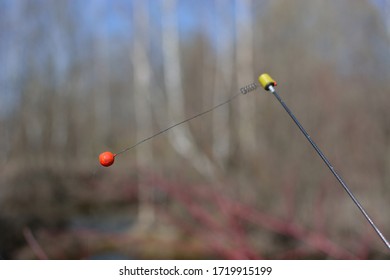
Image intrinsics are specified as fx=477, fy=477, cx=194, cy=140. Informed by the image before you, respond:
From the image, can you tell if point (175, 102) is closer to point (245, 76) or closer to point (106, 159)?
point (245, 76)

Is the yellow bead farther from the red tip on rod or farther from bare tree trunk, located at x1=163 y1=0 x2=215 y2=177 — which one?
bare tree trunk, located at x1=163 y1=0 x2=215 y2=177

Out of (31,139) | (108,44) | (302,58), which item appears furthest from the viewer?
(108,44)

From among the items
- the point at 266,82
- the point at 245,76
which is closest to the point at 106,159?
the point at 266,82

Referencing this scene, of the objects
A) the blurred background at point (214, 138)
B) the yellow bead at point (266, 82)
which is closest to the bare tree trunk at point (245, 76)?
the blurred background at point (214, 138)

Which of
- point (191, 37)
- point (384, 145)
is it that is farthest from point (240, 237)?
point (191, 37)

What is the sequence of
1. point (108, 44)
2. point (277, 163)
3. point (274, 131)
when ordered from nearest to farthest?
point (277, 163) < point (274, 131) < point (108, 44)

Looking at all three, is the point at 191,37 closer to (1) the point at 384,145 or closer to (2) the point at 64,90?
(2) the point at 64,90

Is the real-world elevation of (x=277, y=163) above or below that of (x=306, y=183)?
above

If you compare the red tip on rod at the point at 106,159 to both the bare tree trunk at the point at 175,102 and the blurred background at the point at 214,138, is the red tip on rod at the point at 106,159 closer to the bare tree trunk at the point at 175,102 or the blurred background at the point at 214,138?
the blurred background at the point at 214,138
